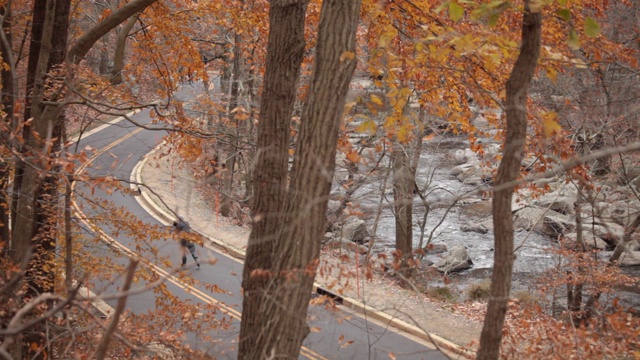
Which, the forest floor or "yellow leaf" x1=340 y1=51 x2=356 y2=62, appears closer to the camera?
"yellow leaf" x1=340 y1=51 x2=356 y2=62

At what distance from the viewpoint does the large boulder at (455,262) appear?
65.2 ft

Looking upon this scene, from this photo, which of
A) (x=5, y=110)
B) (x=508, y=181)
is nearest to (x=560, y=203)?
(x=5, y=110)

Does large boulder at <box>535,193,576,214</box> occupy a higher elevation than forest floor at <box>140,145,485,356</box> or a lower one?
higher

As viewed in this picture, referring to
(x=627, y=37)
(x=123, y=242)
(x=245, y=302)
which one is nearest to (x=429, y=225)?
(x=627, y=37)

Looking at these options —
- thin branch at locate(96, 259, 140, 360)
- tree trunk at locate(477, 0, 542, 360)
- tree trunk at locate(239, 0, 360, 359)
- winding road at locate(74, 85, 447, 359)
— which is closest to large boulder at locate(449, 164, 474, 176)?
winding road at locate(74, 85, 447, 359)

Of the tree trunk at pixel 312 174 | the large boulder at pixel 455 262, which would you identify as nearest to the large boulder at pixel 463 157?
the large boulder at pixel 455 262

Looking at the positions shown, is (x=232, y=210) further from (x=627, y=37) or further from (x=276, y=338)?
(x=276, y=338)

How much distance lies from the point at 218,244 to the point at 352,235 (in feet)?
21.7

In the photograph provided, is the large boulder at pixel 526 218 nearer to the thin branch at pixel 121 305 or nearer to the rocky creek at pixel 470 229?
the rocky creek at pixel 470 229

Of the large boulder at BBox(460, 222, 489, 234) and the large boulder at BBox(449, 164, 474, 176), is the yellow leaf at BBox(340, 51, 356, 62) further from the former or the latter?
the large boulder at BBox(449, 164, 474, 176)

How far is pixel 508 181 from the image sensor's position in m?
4.46

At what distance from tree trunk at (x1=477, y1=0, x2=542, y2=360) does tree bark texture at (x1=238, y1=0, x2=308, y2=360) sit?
6.37 feet

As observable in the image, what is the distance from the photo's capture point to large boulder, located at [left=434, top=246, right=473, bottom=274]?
1988 centimetres

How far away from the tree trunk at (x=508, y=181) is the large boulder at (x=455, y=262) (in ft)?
50.8
